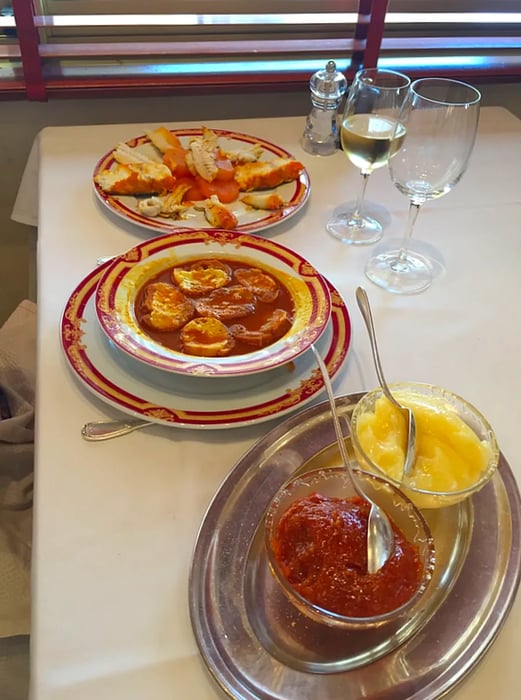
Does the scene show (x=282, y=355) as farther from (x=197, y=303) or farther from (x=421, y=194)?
(x=421, y=194)

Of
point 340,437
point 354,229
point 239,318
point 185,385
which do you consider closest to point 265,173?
point 354,229

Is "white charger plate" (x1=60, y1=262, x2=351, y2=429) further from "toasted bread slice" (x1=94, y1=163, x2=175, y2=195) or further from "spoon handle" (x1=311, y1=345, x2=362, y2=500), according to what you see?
"toasted bread slice" (x1=94, y1=163, x2=175, y2=195)

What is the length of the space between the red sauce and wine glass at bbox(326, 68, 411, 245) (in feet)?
1.92

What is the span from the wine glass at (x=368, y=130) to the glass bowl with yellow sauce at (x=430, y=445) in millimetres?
435

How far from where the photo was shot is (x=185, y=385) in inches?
29.8

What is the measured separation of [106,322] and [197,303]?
12 centimetres

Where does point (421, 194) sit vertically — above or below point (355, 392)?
above

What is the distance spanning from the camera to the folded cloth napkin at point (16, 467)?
0.91 metres

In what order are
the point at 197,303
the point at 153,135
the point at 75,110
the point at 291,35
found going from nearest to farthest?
the point at 197,303 < the point at 153,135 < the point at 75,110 < the point at 291,35

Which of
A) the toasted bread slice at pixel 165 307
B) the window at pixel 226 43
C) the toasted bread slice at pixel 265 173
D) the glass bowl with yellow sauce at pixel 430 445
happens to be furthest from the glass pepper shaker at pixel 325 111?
the glass bowl with yellow sauce at pixel 430 445

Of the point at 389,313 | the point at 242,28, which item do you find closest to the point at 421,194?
the point at 389,313

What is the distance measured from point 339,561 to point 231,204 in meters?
0.72

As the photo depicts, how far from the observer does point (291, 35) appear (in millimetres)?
1609

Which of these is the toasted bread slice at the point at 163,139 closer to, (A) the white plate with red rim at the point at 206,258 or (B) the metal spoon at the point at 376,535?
(A) the white plate with red rim at the point at 206,258
